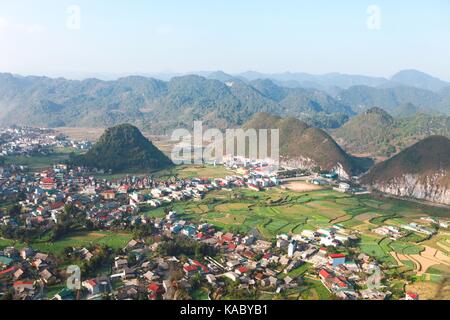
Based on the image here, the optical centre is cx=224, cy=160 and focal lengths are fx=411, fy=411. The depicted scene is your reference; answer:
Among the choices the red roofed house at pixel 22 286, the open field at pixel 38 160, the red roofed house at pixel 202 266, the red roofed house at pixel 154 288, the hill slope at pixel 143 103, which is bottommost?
the red roofed house at pixel 202 266

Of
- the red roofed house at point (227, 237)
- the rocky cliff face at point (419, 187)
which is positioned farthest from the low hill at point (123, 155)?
the rocky cliff face at point (419, 187)

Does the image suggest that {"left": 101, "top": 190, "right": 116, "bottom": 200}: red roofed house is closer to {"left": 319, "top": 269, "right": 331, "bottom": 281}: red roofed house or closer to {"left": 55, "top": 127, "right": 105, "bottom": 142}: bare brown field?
{"left": 319, "top": 269, "right": 331, "bottom": 281}: red roofed house

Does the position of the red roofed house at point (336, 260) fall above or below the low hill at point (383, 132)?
below

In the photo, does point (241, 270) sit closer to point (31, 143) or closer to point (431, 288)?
point (431, 288)

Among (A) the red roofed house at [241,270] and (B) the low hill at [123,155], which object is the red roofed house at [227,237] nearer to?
(A) the red roofed house at [241,270]

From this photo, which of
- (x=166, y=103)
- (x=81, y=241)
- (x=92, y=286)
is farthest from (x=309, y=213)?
(x=166, y=103)

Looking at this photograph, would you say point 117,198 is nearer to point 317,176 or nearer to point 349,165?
point 317,176
